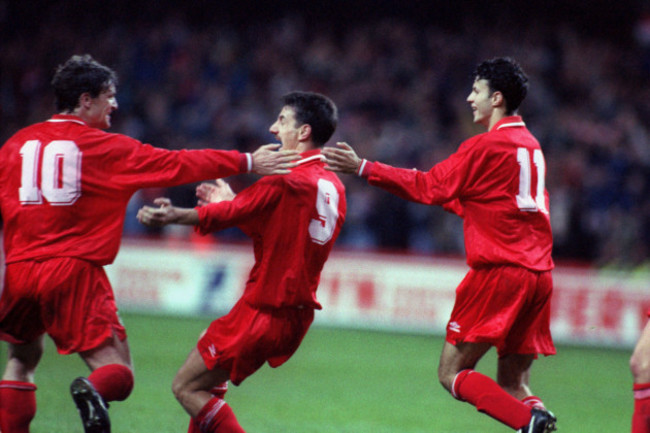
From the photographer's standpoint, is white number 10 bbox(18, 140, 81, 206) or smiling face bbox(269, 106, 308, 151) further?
smiling face bbox(269, 106, 308, 151)

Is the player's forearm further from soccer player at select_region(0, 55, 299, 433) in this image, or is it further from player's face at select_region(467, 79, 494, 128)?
player's face at select_region(467, 79, 494, 128)

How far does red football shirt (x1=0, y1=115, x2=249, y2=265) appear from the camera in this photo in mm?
4574

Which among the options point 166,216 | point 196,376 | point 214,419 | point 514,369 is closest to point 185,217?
point 166,216

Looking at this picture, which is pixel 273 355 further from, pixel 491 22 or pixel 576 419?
pixel 491 22

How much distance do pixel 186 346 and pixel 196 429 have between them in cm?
544

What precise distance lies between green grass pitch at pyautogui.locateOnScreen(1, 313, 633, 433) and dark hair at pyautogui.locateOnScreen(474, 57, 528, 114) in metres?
2.71

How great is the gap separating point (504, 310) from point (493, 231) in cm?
45

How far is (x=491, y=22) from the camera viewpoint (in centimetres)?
1736

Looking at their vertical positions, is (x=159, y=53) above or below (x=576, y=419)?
above

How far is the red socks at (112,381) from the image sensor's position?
440 centimetres

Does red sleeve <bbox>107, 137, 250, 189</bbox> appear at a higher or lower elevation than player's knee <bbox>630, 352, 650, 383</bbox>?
higher

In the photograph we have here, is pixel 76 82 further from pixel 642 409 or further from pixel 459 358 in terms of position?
pixel 642 409

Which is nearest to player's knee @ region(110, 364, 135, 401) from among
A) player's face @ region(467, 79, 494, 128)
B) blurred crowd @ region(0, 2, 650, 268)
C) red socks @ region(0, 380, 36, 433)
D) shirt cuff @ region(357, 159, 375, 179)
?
red socks @ region(0, 380, 36, 433)

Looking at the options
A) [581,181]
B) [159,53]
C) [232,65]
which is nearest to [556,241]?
[581,181]
